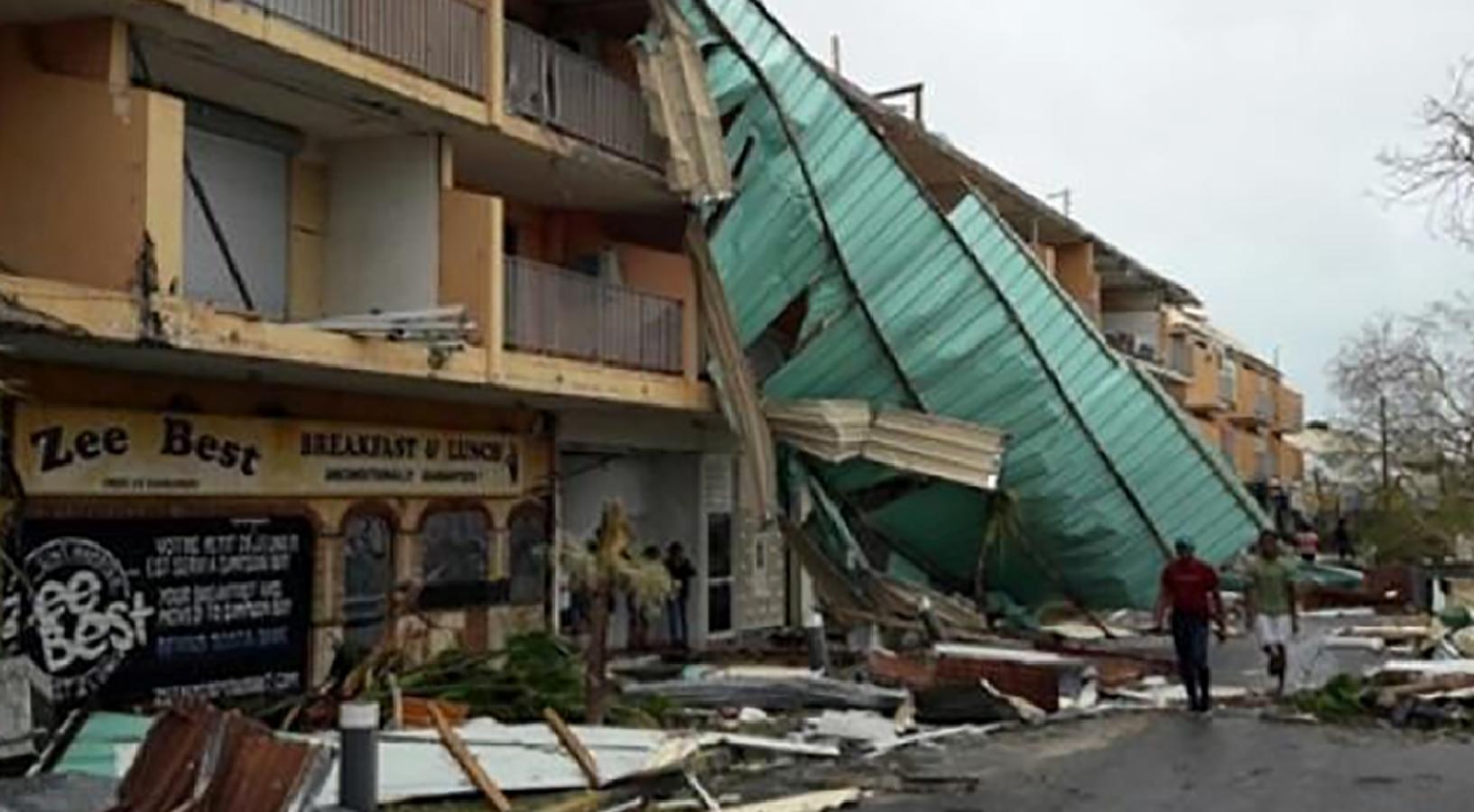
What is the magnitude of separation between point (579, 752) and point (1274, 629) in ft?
34.7

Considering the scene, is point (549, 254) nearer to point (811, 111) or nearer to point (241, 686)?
point (811, 111)

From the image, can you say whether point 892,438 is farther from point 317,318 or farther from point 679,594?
point 317,318

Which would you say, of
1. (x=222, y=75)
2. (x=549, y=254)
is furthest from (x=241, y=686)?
(x=549, y=254)

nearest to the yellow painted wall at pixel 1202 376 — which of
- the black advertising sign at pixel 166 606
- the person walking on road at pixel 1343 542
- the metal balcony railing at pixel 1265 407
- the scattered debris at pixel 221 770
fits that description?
the person walking on road at pixel 1343 542

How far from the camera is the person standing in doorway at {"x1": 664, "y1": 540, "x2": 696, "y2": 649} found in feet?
91.6

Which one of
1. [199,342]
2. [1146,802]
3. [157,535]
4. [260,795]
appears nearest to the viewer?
[260,795]

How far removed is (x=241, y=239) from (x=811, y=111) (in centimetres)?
1022

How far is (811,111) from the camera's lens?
26594 millimetres

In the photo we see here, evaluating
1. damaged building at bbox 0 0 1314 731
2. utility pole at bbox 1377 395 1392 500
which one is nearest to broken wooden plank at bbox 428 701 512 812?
damaged building at bbox 0 0 1314 731

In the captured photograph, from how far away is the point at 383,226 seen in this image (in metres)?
20.4

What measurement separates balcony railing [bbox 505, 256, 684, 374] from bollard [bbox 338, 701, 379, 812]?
10.6 metres

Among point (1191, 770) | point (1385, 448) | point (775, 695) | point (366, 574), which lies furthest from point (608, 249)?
point (1385, 448)

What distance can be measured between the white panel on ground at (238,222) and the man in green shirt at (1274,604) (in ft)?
37.5

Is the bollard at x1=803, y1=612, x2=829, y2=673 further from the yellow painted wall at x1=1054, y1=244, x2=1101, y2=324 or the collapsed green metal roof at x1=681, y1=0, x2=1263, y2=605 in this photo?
the yellow painted wall at x1=1054, y1=244, x2=1101, y2=324
